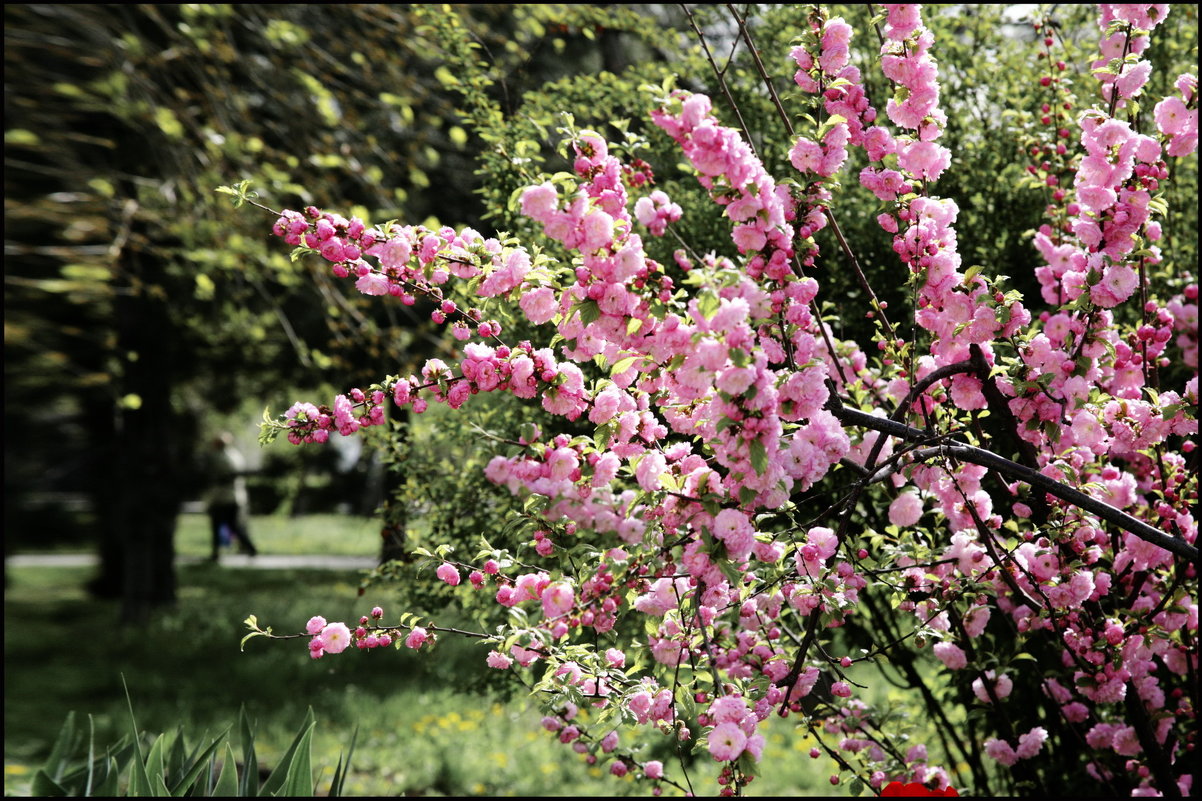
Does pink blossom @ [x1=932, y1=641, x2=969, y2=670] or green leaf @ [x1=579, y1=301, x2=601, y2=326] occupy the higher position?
green leaf @ [x1=579, y1=301, x2=601, y2=326]

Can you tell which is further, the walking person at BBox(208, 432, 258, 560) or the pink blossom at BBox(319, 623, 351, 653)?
the walking person at BBox(208, 432, 258, 560)

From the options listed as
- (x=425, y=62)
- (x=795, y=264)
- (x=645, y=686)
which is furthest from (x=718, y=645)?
(x=425, y=62)

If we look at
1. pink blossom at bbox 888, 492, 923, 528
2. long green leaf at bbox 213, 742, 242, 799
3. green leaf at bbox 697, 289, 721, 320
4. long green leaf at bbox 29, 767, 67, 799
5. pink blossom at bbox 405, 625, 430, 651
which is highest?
green leaf at bbox 697, 289, 721, 320

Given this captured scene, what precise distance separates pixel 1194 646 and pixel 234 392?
9.09 metres

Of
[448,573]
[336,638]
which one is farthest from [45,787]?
[448,573]

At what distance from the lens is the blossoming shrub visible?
1654 millimetres

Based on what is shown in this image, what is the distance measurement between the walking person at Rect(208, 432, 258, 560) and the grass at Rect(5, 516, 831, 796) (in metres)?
2.92

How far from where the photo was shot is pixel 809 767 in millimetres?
4527

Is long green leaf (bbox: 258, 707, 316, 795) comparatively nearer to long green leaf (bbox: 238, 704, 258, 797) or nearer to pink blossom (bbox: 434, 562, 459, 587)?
long green leaf (bbox: 238, 704, 258, 797)

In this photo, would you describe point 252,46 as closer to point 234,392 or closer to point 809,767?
point 234,392

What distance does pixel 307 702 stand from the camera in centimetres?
545

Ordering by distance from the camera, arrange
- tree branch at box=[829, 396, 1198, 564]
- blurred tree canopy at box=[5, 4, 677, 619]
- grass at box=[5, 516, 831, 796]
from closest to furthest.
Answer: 1. tree branch at box=[829, 396, 1198, 564]
2. grass at box=[5, 516, 831, 796]
3. blurred tree canopy at box=[5, 4, 677, 619]

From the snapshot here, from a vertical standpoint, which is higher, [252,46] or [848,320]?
[252,46]

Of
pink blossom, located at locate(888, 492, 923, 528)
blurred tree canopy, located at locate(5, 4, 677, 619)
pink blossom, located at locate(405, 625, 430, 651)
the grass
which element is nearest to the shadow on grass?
the grass
